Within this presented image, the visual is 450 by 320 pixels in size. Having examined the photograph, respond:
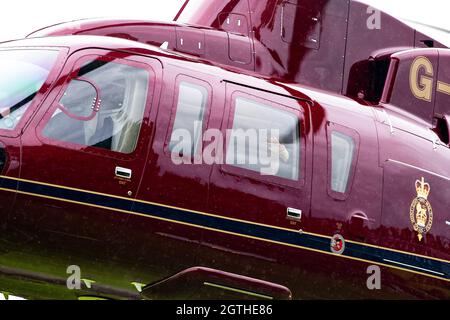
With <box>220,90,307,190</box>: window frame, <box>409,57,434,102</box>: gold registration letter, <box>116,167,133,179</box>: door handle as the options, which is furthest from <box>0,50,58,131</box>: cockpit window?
<box>409,57,434,102</box>: gold registration letter

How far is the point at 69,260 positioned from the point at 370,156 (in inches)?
120

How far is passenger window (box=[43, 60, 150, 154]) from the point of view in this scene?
7.31 meters

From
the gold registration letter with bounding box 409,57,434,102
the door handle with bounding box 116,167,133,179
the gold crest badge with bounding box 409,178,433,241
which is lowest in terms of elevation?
the door handle with bounding box 116,167,133,179

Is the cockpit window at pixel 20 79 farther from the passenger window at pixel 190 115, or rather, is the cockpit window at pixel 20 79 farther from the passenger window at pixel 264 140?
the passenger window at pixel 264 140

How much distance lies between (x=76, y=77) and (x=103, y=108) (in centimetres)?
30

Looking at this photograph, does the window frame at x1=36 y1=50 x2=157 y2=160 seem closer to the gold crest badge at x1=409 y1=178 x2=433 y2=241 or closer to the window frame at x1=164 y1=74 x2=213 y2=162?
the window frame at x1=164 y1=74 x2=213 y2=162

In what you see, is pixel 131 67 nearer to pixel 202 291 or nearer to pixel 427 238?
pixel 202 291

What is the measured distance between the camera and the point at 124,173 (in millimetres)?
7434

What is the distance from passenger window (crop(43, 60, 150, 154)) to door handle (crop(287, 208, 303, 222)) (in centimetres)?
152

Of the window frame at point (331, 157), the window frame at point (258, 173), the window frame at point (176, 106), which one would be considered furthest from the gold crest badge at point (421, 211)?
the window frame at point (176, 106)

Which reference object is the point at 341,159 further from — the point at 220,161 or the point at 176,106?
the point at 176,106

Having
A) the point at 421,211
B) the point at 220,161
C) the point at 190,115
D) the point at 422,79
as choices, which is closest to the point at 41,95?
the point at 190,115
